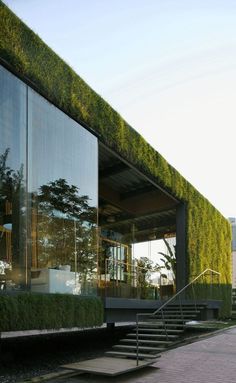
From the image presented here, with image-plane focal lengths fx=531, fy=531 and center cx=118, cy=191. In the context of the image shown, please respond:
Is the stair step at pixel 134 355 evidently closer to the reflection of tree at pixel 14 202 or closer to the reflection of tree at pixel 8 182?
the reflection of tree at pixel 14 202

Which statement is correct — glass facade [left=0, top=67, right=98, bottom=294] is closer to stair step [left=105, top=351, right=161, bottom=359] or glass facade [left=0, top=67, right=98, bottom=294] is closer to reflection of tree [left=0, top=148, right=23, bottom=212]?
reflection of tree [left=0, top=148, right=23, bottom=212]

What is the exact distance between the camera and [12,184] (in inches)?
428

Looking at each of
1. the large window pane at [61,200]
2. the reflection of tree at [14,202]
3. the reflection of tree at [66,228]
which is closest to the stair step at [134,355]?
the large window pane at [61,200]

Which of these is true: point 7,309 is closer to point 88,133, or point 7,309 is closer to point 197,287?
point 88,133

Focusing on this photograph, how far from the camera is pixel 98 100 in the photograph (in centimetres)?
1449

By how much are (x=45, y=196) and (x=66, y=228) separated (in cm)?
114

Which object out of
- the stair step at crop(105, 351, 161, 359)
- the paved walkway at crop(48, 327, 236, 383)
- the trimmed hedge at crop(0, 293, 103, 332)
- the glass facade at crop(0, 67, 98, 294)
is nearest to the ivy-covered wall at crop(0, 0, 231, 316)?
the glass facade at crop(0, 67, 98, 294)

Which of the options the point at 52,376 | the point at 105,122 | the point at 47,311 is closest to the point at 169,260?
the point at 105,122

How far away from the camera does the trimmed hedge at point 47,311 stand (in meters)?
9.77

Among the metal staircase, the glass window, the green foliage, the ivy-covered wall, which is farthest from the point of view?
the green foliage

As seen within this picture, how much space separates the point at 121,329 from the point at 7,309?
12792 millimetres

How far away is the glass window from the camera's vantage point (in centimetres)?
1054

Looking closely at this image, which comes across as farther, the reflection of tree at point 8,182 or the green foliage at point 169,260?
the green foliage at point 169,260

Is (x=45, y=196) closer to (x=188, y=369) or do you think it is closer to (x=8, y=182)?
(x=8, y=182)
